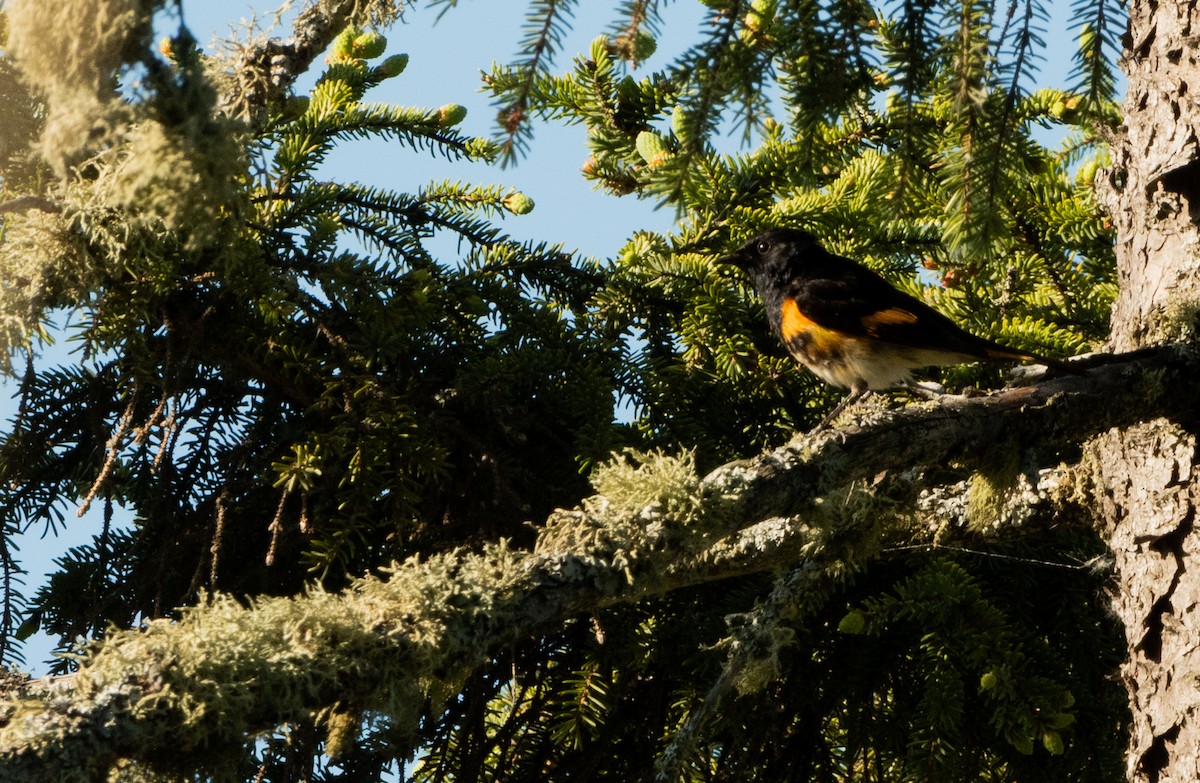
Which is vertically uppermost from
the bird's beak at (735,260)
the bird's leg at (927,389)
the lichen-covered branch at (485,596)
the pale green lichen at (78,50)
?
the bird's beak at (735,260)

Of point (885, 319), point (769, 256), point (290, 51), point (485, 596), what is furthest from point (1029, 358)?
point (290, 51)

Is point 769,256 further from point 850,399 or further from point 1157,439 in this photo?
point 1157,439

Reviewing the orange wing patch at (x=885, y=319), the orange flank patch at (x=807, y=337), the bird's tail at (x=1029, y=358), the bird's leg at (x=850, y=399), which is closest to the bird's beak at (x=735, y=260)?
the orange flank patch at (x=807, y=337)

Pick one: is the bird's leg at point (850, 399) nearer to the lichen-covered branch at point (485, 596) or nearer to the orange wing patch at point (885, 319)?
the orange wing patch at point (885, 319)

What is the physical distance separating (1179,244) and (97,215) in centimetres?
238

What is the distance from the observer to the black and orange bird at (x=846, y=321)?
314 centimetres

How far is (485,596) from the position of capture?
1.76 metres

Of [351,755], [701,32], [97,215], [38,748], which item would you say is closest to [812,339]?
[701,32]

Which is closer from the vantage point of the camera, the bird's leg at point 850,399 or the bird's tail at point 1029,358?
the bird's tail at point 1029,358

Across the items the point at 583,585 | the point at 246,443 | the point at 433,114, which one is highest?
the point at 433,114

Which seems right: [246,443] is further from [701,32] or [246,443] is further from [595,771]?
[701,32]

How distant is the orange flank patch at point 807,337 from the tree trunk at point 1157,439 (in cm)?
70

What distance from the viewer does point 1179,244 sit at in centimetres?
265

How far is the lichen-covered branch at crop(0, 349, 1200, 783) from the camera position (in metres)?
1.48
